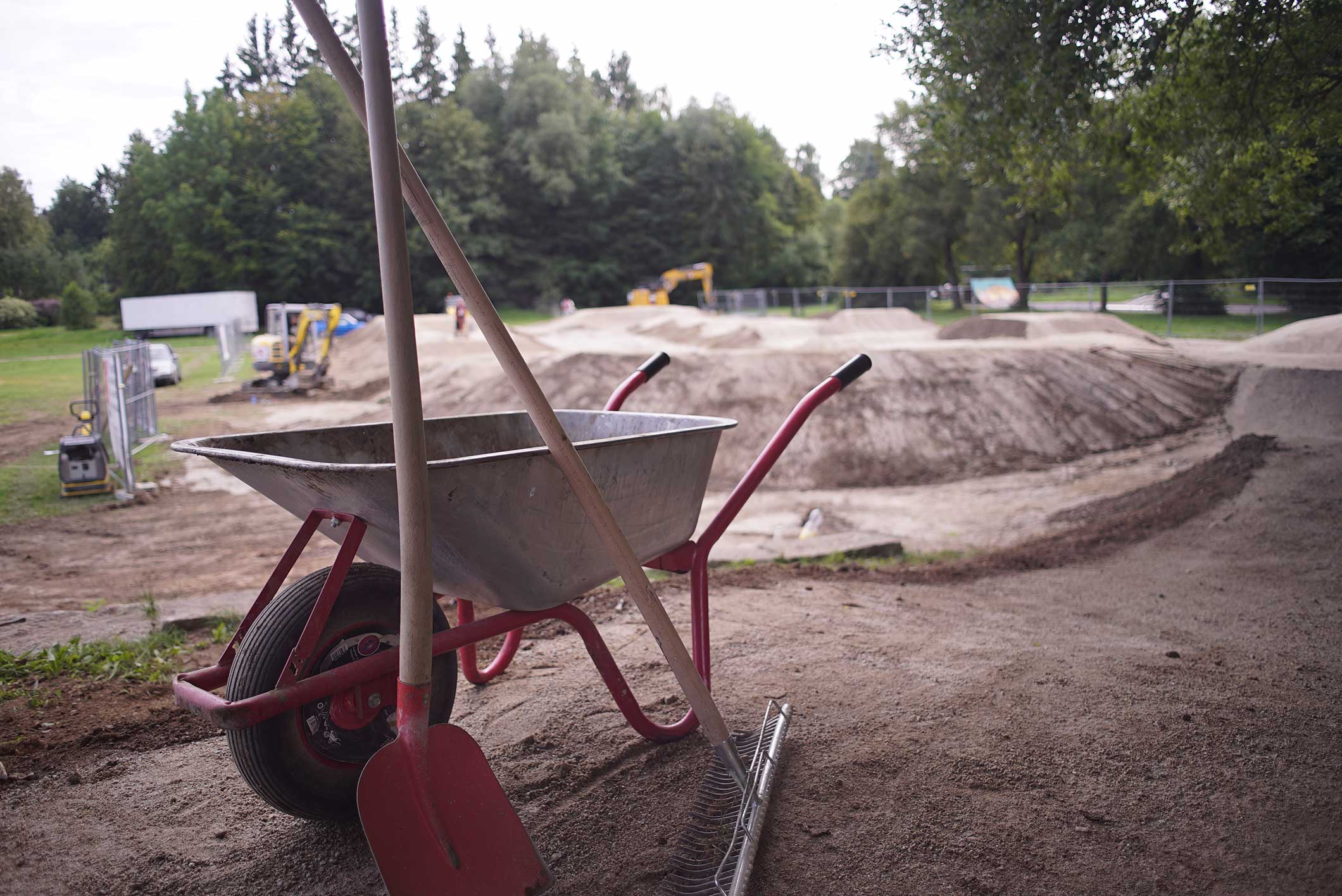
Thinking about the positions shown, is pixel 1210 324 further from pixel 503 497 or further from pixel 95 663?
pixel 95 663

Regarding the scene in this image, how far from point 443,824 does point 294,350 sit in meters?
19.2

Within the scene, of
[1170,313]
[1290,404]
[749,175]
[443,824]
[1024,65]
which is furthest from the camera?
[749,175]

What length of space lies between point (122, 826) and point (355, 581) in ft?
3.39

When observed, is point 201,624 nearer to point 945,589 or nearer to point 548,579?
point 548,579

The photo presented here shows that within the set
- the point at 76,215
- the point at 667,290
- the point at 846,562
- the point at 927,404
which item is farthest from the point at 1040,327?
the point at 667,290

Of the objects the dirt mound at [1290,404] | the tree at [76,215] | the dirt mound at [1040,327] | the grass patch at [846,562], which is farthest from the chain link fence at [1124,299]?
the tree at [76,215]

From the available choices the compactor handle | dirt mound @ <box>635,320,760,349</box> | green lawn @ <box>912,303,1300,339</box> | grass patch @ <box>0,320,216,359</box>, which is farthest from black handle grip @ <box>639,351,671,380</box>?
green lawn @ <box>912,303,1300,339</box>

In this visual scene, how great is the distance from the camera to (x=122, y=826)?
2484 mm

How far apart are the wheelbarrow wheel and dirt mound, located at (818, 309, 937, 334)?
68.1 ft

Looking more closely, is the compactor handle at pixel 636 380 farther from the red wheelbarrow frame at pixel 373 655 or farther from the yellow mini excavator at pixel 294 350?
the yellow mini excavator at pixel 294 350

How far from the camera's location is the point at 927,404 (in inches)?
467

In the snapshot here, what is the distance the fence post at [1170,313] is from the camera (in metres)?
18.4

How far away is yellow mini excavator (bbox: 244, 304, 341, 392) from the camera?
1872 cm

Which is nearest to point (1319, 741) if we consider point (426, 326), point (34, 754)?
point (34, 754)
